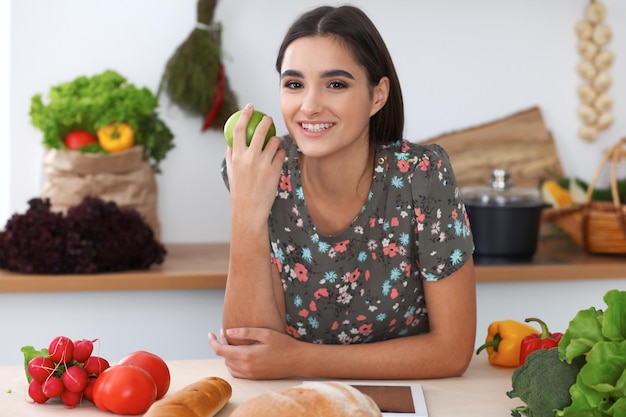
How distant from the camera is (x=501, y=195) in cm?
250

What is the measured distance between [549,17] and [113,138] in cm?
145

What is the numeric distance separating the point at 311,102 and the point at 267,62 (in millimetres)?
1387

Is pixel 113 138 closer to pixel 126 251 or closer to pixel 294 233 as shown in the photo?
pixel 126 251

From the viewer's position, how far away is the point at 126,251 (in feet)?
7.43

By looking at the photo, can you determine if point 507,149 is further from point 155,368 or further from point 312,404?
point 312,404

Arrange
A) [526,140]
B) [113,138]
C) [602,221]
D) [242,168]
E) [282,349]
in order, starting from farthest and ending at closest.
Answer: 1. [526,140]
2. [602,221]
3. [113,138]
4. [242,168]
5. [282,349]

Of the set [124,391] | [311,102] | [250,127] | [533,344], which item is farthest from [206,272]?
[124,391]

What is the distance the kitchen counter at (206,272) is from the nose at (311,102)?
93 centimetres

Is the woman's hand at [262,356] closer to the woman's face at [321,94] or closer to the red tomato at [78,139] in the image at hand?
the woman's face at [321,94]

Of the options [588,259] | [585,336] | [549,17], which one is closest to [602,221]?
[588,259]

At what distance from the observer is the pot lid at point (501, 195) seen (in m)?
2.50

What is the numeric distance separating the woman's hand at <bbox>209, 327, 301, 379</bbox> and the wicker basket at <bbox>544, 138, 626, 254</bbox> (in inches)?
57.7

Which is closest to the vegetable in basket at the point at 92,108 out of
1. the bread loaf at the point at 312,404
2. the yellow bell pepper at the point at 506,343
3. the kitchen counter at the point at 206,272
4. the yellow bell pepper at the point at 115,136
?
the yellow bell pepper at the point at 115,136

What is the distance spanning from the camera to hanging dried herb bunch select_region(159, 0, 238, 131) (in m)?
2.62
